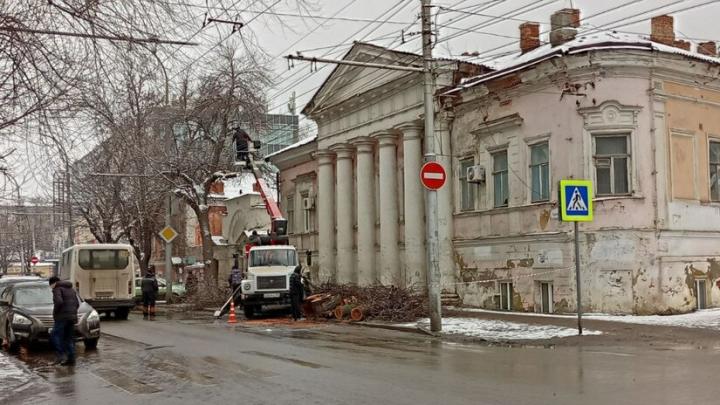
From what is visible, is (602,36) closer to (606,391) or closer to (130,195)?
(606,391)

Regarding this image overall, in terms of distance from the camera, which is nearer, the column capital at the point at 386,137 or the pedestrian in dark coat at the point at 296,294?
the pedestrian in dark coat at the point at 296,294

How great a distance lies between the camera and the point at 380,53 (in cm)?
2873

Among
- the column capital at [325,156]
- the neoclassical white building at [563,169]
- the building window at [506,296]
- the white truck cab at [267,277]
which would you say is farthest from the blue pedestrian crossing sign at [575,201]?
the column capital at [325,156]

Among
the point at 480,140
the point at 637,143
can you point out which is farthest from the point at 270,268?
the point at 637,143

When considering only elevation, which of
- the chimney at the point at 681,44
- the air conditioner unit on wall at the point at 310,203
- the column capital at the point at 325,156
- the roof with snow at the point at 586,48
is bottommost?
the air conditioner unit on wall at the point at 310,203

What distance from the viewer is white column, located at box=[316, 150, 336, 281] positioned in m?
34.4

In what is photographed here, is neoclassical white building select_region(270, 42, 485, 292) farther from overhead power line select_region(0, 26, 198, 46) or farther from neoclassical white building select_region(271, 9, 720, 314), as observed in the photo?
overhead power line select_region(0, 26, 198, 46)

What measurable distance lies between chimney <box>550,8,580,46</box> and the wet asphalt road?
11.6 m

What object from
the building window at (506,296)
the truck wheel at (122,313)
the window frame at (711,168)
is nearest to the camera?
the window frame at (711,168)

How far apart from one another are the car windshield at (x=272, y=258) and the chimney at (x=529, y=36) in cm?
1108

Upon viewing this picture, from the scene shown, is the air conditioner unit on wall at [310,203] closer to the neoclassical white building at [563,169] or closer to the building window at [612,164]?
the neoclassical white building at [563,169]

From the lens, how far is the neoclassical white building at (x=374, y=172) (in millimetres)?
27047

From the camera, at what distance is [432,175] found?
1852 centimetres

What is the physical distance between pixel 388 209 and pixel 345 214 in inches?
161
